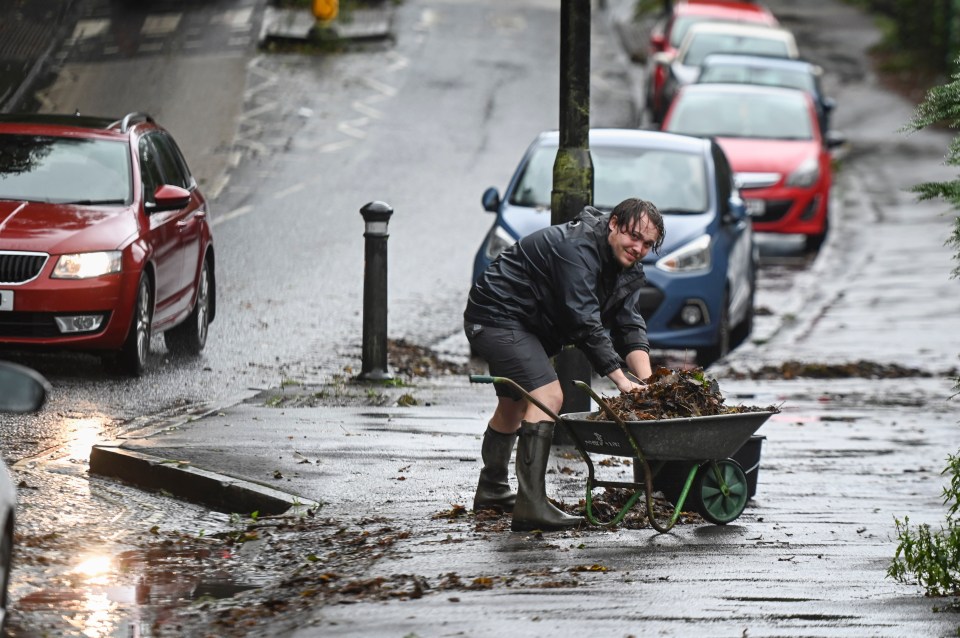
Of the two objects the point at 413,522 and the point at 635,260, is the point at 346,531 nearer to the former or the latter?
the point at 413,522

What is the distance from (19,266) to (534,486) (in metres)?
4.88

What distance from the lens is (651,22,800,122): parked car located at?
28656 millimetres

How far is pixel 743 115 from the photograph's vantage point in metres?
22.2

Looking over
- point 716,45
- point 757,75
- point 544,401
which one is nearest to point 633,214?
point 544,401

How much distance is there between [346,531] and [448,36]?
27293 mm

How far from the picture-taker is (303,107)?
88.4 ft

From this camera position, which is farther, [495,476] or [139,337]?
[139,337]

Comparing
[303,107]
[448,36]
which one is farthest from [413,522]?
[448,36]

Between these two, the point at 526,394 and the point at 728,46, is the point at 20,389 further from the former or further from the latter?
the point at 728,46

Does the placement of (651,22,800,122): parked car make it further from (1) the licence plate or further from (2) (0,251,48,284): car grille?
(2) (0,251,48,284): car grille

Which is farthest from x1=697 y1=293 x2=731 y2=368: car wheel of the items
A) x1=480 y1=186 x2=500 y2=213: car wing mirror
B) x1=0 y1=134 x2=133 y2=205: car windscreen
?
x1=0 y1=134 x2=133 y2=205: car windscreen

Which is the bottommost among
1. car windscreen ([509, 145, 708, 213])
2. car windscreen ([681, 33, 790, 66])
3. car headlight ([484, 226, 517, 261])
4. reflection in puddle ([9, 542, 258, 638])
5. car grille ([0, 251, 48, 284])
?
reflection in puddle ([9, 542, 258, 638])

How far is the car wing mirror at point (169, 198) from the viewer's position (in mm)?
12352

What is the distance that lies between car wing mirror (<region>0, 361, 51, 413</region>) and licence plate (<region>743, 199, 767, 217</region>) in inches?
648
